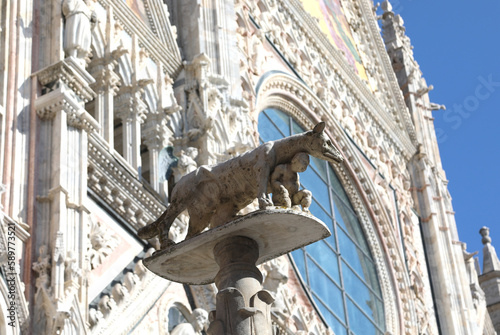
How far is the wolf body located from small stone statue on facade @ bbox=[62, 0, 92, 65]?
505 centimetres

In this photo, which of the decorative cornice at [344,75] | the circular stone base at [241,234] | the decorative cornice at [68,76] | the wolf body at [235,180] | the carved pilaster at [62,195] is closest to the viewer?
the circular stone base at [241,234]

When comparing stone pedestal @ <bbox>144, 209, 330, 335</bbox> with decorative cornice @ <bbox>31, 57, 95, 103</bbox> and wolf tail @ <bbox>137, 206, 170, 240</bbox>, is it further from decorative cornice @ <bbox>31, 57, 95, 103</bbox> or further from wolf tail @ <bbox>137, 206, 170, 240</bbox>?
decorative cornice @ <bbox>31, 57, 95, 103</bbox>

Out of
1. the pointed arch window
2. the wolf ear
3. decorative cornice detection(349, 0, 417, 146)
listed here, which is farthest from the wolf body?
decorative cornice detection(349, 0, 417, 146)

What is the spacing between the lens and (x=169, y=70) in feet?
48.9

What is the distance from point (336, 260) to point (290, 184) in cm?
1157

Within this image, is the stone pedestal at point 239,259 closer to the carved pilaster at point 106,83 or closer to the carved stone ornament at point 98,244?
the carved stone ornament at point 98,244

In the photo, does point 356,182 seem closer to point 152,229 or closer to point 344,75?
point 344,75

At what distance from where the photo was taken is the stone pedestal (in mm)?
5926

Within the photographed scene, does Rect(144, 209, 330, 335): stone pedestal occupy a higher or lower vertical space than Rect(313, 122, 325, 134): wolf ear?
lower

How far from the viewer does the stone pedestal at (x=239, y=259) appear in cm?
593

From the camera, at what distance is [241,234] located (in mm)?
6320

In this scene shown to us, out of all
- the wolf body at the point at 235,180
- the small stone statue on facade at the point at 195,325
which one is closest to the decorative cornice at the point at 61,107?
the small stone statue on facade at the point at 195,325

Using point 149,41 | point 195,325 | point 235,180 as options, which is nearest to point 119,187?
point 195,325

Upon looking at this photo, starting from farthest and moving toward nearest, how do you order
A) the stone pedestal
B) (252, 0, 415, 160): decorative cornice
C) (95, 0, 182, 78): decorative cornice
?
(252, 0, 415, 160): decorative cornice → (95, 0, 182, 78): decorative cornice → the stone pedestal
